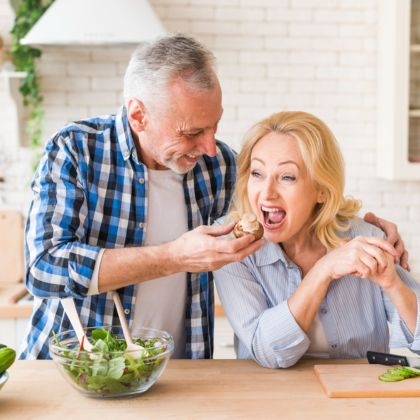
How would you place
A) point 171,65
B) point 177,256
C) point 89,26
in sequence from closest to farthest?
point 177,256 → point 171,65 → point 89,26

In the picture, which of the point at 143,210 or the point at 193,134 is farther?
the point at 143,210

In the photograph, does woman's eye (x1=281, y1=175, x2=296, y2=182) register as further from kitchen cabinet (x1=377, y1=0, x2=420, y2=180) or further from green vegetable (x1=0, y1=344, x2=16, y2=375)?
kitchen cabinet (x1=377, y1=0, x2=420, y2=180)

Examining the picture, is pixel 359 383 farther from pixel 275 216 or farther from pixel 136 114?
pixel 136 114

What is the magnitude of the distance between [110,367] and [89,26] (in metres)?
2.04

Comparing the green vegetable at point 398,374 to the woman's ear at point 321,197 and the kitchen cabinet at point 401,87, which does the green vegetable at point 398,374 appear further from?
the kitchen cabinet at point 401,87

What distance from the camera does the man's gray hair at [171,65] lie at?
2084mm

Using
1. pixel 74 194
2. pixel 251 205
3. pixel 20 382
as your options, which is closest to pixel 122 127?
pixel 74 194

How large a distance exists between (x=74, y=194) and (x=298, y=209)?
2.11ft

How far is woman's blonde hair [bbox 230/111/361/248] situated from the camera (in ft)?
7.25

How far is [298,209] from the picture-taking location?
2213mm

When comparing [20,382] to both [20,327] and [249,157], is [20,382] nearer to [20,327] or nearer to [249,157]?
[249,157]

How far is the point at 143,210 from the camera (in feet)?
7.41

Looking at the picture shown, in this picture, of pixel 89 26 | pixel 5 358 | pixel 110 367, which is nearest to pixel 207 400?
pixel 110 367

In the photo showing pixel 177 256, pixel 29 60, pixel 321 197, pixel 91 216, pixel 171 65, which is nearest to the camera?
pixel 177 256
